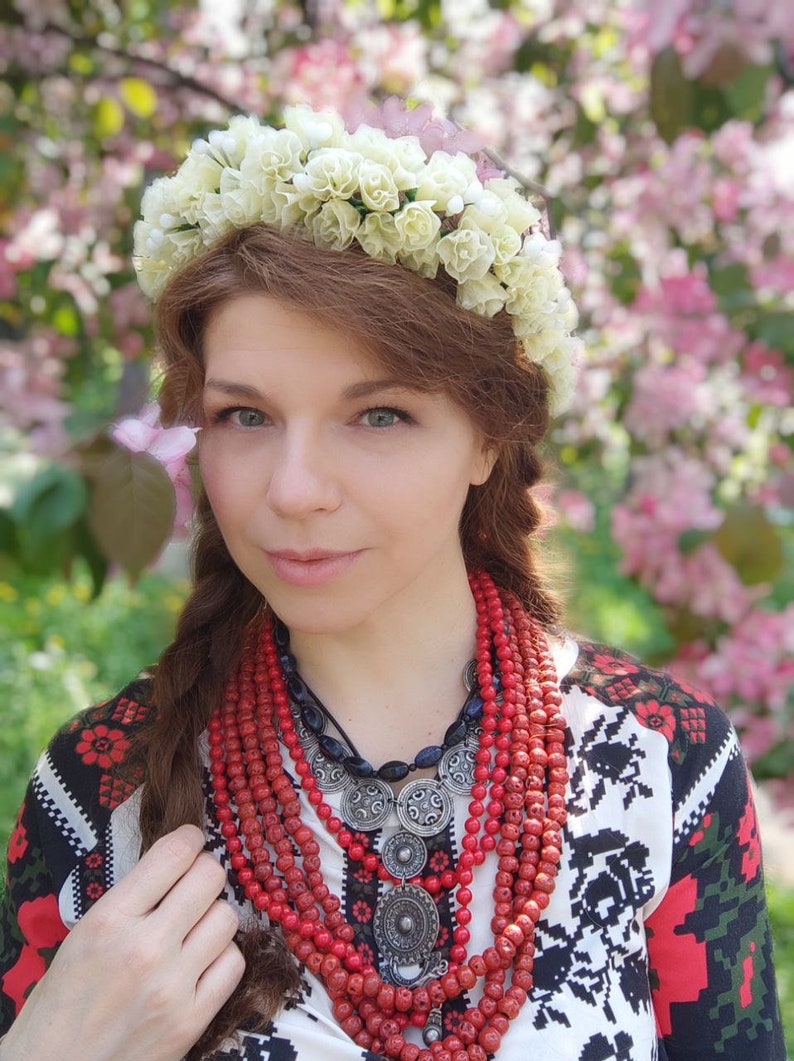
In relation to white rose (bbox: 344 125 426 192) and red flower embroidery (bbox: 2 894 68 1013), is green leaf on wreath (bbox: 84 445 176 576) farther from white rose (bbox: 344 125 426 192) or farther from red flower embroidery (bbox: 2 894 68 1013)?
red flower embroidery (bbox: 2 894 68 1013)

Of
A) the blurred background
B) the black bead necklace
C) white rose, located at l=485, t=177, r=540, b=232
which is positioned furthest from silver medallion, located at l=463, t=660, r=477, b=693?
the blurred background

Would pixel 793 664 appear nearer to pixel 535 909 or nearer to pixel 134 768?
pixel 535 909

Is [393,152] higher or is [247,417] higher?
[393,152]

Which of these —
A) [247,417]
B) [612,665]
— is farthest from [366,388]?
[612,665]

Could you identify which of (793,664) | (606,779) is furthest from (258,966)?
(793,664)

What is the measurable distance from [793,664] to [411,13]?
2011 mm

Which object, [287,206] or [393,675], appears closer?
[287,206]

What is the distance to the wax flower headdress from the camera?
1.26 metres

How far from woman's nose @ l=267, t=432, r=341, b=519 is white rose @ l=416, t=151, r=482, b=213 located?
320 millimetres

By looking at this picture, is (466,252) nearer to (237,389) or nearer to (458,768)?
(237,389)

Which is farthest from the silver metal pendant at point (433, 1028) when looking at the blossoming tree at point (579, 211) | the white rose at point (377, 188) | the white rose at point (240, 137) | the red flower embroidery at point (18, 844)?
the blossoming tree at point (579, 211)

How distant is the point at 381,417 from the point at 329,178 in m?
0.28

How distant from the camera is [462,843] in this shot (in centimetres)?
136

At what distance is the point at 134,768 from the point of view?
4.78ft
